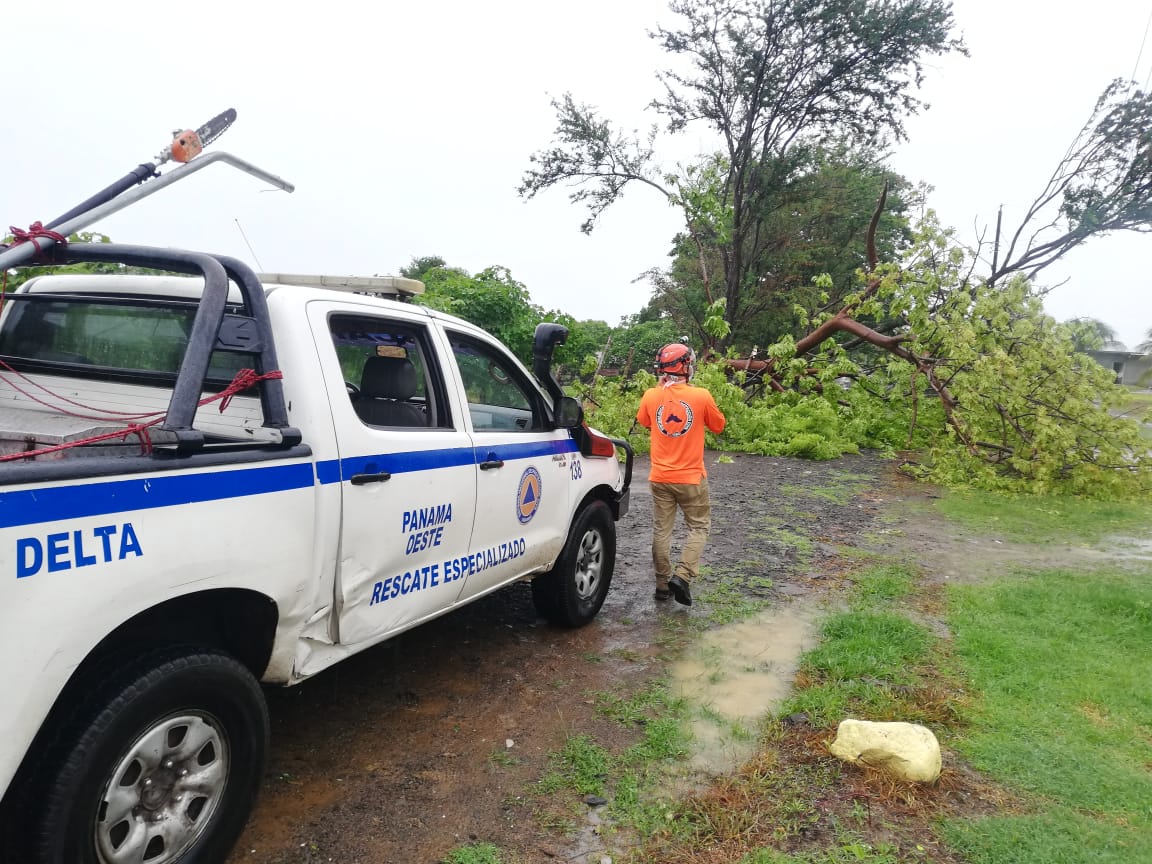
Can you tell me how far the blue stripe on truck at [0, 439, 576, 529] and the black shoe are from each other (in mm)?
2594

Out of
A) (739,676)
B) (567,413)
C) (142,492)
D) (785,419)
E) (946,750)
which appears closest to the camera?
(142,492)

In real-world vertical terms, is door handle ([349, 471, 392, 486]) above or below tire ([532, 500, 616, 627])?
above

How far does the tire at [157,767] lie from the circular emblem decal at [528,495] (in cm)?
179

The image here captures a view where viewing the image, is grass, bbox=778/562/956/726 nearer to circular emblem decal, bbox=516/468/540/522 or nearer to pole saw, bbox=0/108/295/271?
circular emblem decal, bbox=516/468/540/522

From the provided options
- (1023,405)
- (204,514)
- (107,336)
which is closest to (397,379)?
(107,336)

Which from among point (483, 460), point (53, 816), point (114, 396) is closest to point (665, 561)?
point (483, 460)

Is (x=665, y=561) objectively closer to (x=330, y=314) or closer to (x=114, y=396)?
(x=330, y=314)

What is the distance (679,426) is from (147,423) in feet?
11.4

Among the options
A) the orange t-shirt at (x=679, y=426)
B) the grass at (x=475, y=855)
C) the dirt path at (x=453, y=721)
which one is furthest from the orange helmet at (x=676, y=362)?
the grass at (x=475, y=855)

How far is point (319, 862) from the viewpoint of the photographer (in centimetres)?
268

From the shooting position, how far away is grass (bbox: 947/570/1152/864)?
9.46 ft

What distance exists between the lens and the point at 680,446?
5402 millimetres

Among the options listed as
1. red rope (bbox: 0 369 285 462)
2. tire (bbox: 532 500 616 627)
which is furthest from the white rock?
red rope (bbox: 0 369 285 462)

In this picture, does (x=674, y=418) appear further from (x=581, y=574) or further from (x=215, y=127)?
(x=215, y=127)
